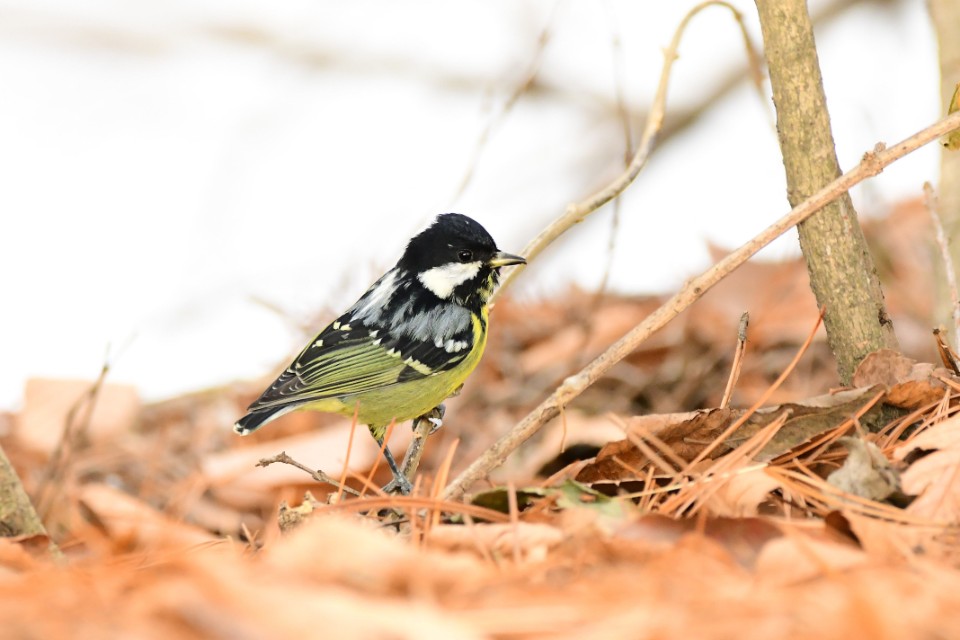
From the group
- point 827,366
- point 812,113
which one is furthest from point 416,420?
point 812,113

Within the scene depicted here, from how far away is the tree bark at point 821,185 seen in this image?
8.80 ft

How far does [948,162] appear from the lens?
3330 millimetres

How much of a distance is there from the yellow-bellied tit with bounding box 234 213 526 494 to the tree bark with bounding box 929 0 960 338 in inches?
63.6

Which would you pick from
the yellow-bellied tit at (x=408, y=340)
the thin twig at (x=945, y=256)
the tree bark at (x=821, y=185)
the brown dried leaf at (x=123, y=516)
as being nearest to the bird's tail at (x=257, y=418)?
the yellow-bellied tit at (x=408, y=340)

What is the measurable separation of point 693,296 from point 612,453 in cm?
53

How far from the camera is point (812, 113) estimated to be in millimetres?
2689

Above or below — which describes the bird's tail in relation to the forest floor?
below

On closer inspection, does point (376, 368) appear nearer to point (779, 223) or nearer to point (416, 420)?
point (416, 420)

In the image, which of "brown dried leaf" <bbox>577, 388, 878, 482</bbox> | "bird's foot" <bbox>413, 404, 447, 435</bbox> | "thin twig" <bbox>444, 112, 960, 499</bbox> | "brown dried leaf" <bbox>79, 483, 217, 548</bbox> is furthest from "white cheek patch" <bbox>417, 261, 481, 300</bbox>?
"brown dried leaf" <bbox>577, 388, 878, 482</bbox>

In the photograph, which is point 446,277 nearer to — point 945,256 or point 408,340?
point 408,340

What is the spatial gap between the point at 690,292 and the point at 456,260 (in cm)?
186

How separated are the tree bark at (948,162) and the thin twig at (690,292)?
2.36ft

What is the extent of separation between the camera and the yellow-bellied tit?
4.18 m

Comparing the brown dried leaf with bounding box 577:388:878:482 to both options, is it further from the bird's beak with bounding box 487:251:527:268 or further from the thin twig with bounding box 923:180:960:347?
the bird's beak with bounding box 487:251:527:268
